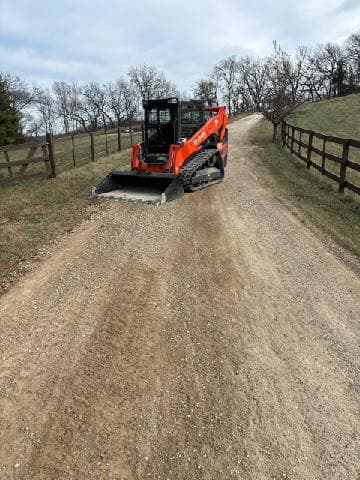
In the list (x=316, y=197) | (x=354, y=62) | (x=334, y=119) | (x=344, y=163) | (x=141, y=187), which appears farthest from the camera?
(x=354, y=62)

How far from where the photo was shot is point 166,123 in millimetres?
10984

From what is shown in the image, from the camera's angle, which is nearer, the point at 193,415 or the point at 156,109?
the point at 193,415

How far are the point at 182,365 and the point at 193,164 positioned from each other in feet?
24.6

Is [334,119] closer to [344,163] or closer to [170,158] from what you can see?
[344,163]

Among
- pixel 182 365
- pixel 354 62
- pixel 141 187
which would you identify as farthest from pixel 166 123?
pixel 354 62

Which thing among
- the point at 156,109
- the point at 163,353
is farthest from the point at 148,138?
the point at 163,353

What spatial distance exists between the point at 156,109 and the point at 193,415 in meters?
9.44

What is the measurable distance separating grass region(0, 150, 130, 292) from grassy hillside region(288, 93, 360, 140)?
70.7 feet

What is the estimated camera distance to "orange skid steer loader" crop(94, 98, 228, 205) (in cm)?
981

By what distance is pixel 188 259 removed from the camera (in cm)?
615

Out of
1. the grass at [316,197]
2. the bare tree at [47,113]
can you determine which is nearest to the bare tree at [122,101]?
the bare tree at [47,113]

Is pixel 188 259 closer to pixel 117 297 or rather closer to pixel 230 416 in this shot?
pixel 117 297

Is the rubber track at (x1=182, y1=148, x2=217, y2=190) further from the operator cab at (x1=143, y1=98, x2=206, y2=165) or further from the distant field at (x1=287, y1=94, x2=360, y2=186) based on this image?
the distant field at (x1=287, y1=94, x2=360, y2=186)

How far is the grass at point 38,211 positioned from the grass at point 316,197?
5438 mm
